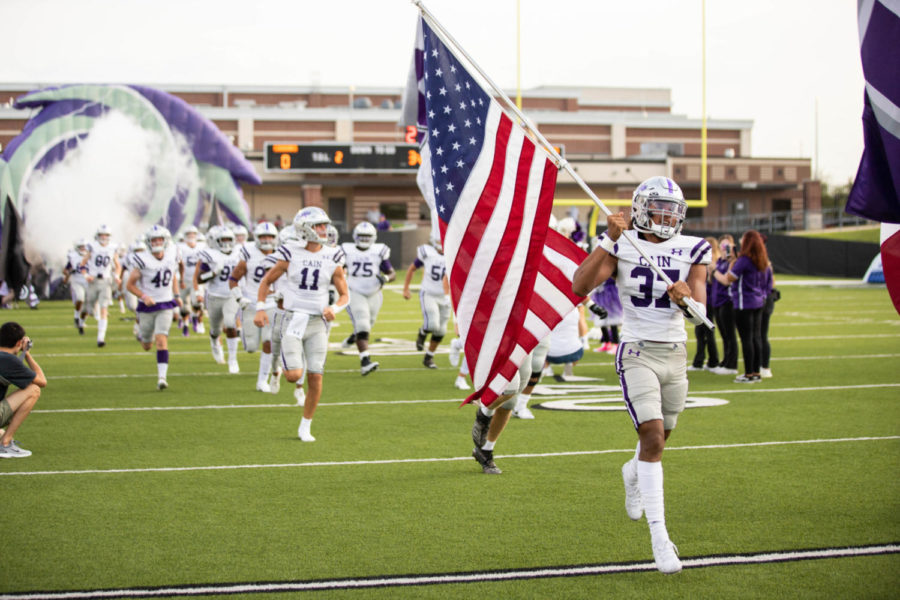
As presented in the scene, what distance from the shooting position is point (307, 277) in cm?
918

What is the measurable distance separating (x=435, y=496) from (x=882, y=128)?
359 centimetres

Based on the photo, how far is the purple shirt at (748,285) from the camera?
12047mm

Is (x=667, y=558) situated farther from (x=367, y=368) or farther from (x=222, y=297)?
(x=222, y=297)

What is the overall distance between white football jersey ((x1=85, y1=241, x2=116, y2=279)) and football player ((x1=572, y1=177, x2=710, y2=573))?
15.2 m

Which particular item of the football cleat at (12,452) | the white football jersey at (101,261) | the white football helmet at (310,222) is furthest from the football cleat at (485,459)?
the white football jersey at (101,261)

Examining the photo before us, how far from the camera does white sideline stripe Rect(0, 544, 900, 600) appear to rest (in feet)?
16.0

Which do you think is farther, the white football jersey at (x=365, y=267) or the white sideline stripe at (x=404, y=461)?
the white football jersey at (x=365, y=267)

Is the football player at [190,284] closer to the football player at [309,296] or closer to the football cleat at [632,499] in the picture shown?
the football player at [309,296]

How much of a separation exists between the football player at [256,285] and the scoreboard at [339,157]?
1145 inches

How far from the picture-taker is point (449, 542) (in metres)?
5.66

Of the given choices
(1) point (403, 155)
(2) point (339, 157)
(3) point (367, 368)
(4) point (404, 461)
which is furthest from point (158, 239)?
(2) point (339, 157)

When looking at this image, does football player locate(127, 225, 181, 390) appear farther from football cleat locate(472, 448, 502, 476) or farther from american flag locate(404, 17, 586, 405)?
american flag locate(404, 17, 586, 405)

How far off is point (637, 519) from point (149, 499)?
3.19 m

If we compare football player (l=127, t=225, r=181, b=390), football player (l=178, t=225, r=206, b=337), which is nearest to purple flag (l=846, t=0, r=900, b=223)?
football player (l=127, t=225, r=181, b=390)
